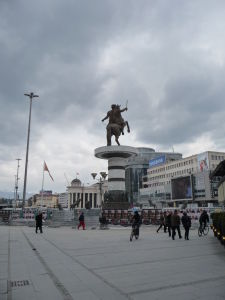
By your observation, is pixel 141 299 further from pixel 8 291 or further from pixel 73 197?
pixel 73 197

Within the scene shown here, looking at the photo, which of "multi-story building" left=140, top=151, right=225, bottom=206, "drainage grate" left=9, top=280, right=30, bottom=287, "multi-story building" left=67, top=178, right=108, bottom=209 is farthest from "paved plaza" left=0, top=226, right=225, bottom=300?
"multi-story building" left=67, top=178, right=108, bottom=209

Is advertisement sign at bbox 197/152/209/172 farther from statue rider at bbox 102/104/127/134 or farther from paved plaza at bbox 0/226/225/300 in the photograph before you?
paved plaza at bbox 0/226/225/300

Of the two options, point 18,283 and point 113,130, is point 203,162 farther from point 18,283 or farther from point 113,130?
point 18,283

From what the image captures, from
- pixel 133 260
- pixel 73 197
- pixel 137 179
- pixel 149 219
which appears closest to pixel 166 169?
pixel 137 179

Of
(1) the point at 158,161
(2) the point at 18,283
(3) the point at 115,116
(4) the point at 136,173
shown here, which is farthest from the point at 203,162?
(2) the point at 18,283

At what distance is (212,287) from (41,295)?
3542 millimetres

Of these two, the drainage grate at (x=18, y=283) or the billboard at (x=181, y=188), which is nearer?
the drainage grate at (x=18, y=283)

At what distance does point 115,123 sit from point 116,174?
23.2ft

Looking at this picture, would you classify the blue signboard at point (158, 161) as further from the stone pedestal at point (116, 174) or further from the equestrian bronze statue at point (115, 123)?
the stone pedestal at point (116, 174)

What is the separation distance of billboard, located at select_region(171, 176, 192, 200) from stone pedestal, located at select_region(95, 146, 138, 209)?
67.1 metres

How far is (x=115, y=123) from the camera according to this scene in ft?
131

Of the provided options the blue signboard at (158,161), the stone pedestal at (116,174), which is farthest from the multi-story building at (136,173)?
the stone pedestal at (116,174)

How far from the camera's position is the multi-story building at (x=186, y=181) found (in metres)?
95.0

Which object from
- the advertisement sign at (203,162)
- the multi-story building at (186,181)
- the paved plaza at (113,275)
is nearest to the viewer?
the paved plaza at (113,275)
